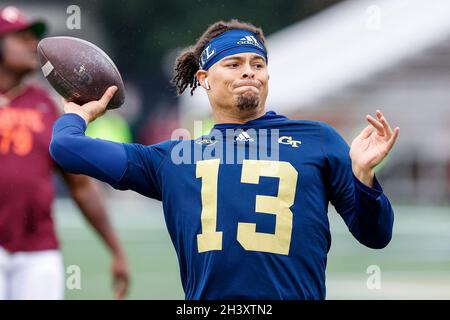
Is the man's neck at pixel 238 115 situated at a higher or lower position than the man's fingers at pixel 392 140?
higher

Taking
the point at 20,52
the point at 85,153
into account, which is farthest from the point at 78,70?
the point at 20,52

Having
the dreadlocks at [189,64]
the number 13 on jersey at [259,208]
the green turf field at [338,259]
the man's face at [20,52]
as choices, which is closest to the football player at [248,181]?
the number 13 on jersey at [259,208]

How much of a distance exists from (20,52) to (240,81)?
2.28m

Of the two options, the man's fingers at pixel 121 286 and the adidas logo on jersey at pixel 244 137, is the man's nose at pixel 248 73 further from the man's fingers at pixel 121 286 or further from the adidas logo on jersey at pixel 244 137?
the man's fingers at pixel 121 286

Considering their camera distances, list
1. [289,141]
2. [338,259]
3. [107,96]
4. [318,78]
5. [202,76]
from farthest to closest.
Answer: [318,78] → [338,259] → [202,76] → [107,96] → [289,141]

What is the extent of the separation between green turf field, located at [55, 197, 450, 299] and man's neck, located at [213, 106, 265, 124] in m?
4.49

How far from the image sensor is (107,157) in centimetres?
383

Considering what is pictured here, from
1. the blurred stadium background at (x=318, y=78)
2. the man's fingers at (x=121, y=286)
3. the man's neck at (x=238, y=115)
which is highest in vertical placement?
the blurred stadium background at (x=318, y=78)

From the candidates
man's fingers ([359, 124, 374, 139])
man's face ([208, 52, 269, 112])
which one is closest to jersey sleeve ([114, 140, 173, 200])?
man's face ([208, 52, 269, 112])

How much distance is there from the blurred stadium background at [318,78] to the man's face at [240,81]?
904 centimetres

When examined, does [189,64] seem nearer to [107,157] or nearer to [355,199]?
[107,157]

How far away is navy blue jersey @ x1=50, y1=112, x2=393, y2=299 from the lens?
3.60 m

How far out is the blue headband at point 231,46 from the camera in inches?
156

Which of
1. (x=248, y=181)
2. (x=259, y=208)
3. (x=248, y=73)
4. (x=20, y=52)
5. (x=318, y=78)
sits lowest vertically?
(x=259, y=208)
